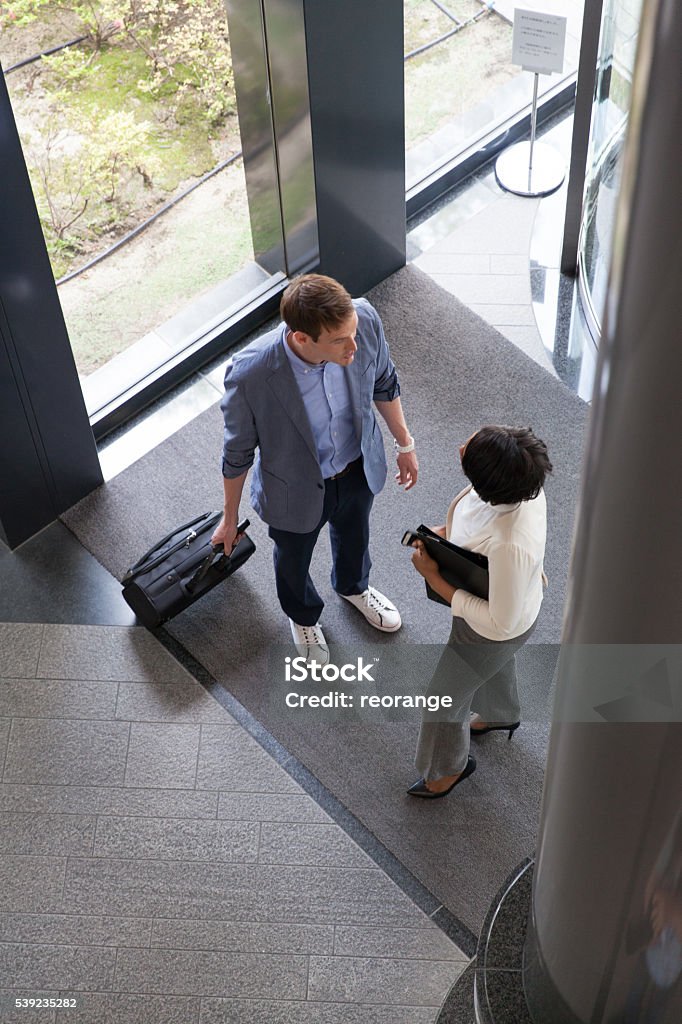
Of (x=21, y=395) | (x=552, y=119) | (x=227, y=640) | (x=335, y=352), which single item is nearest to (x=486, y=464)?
(x=335, y=352)

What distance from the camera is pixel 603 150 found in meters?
5.08

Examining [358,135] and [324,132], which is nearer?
[324,132]

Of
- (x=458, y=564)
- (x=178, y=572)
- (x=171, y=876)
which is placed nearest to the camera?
(x=458, y=564)

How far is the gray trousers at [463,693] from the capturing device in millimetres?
3514

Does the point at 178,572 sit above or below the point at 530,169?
below

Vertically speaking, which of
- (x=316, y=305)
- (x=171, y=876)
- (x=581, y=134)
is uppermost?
(x=316, y=305)

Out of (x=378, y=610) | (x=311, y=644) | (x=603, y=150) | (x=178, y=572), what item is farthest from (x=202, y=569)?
(x=603, y=150)

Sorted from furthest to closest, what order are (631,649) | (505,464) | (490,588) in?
1. (490,588)
2. (505,464)
3. (631,649)

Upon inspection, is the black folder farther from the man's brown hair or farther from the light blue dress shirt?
the man's brown hair

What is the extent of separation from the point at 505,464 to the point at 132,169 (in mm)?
2606

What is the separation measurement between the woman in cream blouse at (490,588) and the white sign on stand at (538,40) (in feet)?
10.7

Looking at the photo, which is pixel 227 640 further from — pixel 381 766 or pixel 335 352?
pixel 335 352

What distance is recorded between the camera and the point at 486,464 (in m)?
2.95

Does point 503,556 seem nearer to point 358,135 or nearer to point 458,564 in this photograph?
point 458,564
